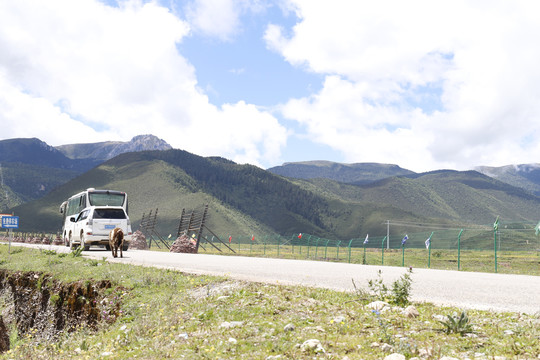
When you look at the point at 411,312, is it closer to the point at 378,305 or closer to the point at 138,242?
the point at 378,305

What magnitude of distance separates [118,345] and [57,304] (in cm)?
597

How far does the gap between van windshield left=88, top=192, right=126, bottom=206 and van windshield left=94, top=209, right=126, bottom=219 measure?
8.13m

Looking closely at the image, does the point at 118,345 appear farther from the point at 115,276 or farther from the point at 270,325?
the point at 115,276

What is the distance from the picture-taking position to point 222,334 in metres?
5.67

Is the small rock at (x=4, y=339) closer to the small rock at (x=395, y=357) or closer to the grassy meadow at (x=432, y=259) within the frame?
the small rock at (x=395, y=357)

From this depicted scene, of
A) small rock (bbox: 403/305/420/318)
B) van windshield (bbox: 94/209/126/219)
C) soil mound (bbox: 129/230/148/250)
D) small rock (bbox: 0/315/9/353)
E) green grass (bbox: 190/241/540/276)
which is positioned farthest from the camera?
soil mound (bbox: 129/230/148/250)

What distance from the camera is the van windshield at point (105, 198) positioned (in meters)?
30.8

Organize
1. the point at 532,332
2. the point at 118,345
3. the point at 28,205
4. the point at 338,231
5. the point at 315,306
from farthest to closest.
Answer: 1. the point at 338,231
2. the point at 28,205
3. the point at 315,306
4. the point at 118,345
5. the point at 532,332

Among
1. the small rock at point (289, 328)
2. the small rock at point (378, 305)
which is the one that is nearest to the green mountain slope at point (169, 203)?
the small rock at point (378, 305)

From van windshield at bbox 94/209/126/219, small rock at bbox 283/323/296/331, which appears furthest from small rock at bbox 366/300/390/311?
van windshield at bbox 94/209/126/219

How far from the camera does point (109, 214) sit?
2317cm

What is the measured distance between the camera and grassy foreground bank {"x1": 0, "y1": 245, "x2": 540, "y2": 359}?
480 centimetres

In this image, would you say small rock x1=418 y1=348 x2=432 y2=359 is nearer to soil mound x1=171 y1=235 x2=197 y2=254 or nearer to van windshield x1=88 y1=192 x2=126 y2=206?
van windshield x1=88 y1=192 x2=126 y2=206

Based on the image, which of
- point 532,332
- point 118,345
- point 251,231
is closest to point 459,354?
point 532,332
